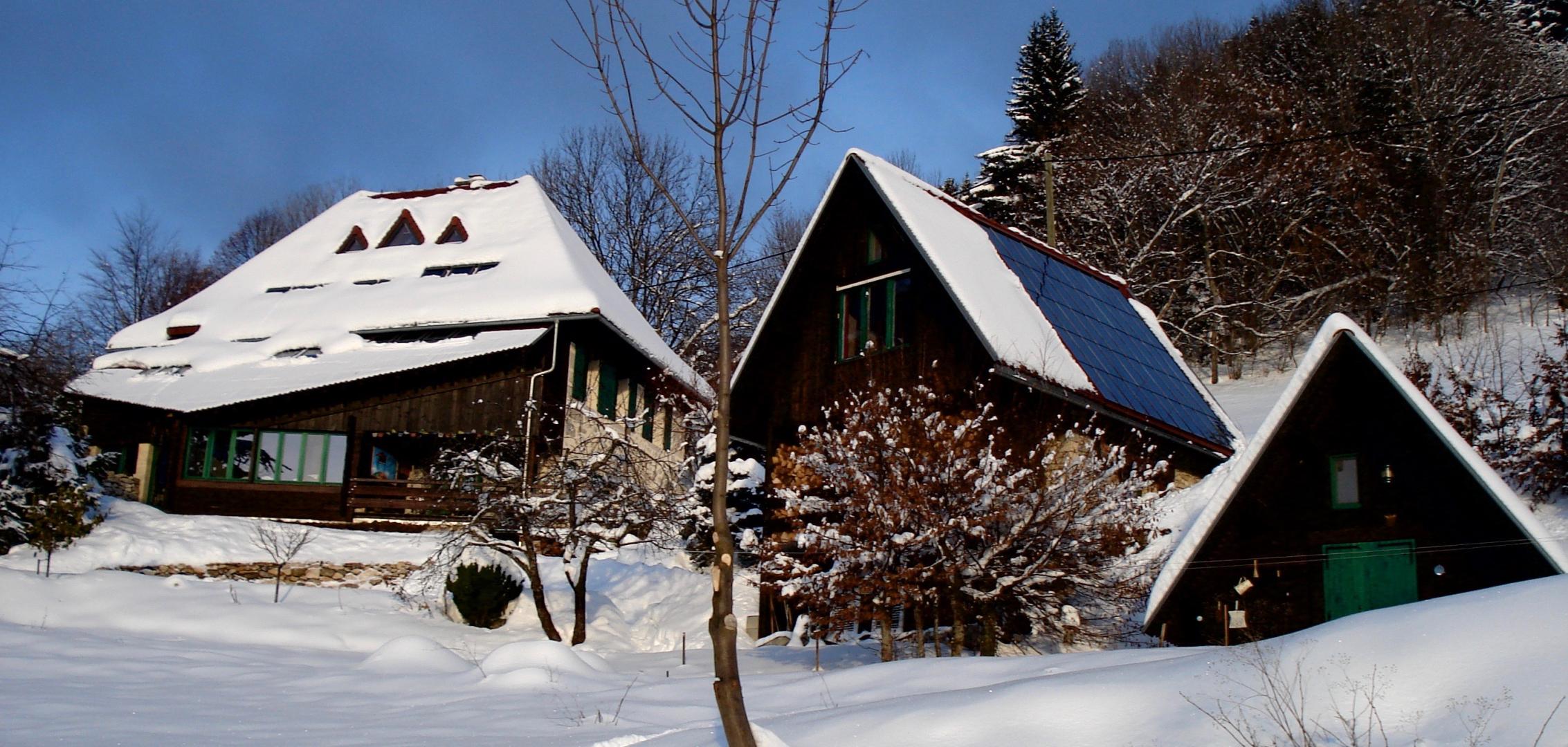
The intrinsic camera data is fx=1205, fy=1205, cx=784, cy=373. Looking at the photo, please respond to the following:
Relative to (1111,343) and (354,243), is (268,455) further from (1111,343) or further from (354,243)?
(1111,343)

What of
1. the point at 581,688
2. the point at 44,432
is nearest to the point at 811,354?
the point at 581,688

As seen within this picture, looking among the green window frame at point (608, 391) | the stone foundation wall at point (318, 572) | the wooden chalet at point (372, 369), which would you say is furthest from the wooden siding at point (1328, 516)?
the green window frame at point (608, 391)

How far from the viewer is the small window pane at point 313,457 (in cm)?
2583

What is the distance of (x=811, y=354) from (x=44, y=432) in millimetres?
13870

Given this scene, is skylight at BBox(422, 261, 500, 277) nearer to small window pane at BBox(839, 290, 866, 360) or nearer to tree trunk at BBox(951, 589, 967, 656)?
small window pane at BBox(839, 290, 866, 360)

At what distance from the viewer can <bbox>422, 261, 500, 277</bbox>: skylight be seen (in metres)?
29.5

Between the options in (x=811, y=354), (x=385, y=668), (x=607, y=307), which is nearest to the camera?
(x=385, y=668)

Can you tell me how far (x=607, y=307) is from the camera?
27.9m

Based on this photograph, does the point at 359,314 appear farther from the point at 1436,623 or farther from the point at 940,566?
the point at 1436,623

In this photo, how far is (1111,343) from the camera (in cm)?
1978

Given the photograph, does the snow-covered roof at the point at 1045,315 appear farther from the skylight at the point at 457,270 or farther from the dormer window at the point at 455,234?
the dormer window at the point at 455,234

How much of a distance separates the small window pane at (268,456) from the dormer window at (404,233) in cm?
737

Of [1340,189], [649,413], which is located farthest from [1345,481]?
[1340,189]

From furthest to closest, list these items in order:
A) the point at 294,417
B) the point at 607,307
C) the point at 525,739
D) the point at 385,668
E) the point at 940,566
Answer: the point at 607,307 < the point at 294,417 < the point at 940,566 < the point at 385,668 < the point at 525,739
